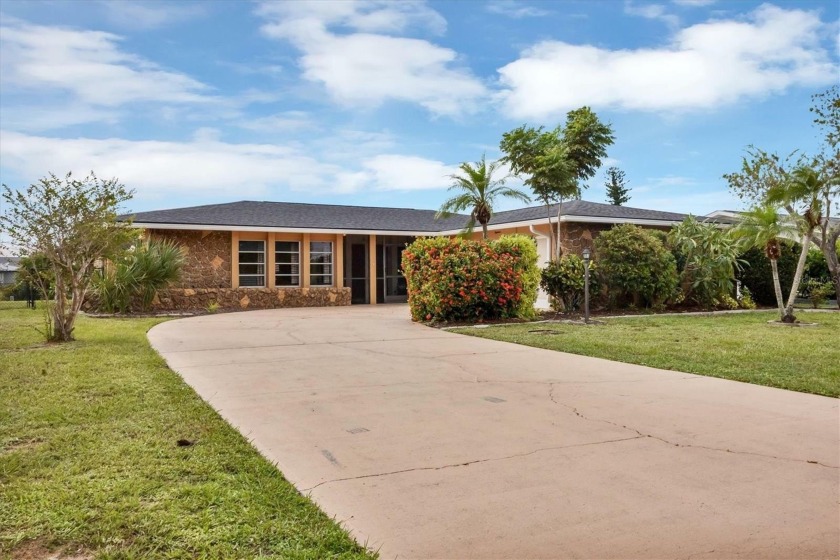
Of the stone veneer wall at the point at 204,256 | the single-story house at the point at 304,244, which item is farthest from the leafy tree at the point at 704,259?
the stone veneer wall at the point at 204,256

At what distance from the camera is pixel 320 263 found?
21125 mm

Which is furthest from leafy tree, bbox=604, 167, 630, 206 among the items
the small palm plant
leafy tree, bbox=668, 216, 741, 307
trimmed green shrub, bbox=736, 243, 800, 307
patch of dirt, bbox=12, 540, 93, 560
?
patch of dirt, bbox=12, 540, 93, 560

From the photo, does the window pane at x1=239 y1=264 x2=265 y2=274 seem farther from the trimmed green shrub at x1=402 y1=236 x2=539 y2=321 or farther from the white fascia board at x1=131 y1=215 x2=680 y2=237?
the trimmed green shrub at x1=402 y1=236 x2=539 y2=321

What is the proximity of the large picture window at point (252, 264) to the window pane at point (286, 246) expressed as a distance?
470 mm

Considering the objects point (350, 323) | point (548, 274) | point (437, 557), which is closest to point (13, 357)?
point (350, 323)

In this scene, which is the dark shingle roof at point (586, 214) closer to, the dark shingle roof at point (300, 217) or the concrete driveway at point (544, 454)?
the dark shingle roof at point (300, 217)

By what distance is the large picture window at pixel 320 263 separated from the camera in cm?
2098

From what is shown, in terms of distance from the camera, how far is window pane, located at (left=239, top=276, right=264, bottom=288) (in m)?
19.9

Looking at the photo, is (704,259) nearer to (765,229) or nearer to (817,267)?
(765,229)

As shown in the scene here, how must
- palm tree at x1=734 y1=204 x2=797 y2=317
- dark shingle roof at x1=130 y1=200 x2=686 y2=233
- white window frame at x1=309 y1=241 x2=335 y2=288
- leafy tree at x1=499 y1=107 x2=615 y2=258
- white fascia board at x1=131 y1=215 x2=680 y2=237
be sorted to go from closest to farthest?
palm tree at x1=734 y1=204 x2=797 y2=317 < leafy tree at x1=499 y1=107 x2=615 y2=258 < white fascia board at x1=131 y1=215 x2=680 y2=237 < dark shingle roof at x1=130 y1=200 x2=686 y2=233 < white window frame at x1=309 y1=241 x2=335 y2=288

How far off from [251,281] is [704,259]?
13797mm

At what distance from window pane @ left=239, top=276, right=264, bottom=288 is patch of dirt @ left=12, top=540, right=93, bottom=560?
1768cm

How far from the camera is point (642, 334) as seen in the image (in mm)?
10906

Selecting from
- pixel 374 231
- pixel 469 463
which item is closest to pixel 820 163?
pixel 374 231
